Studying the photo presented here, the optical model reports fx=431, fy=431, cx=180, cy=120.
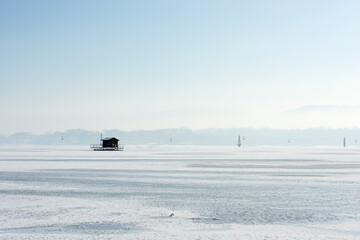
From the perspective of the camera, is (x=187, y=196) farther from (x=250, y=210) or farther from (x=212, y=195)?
(x=250, y=210)

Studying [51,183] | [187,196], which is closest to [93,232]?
[187,196]

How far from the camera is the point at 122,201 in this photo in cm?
1823

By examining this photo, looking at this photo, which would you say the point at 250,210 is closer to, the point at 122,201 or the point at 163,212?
the point at 163,212

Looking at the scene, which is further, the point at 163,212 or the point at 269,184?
the point at 269,184

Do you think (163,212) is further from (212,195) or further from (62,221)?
(212,195)

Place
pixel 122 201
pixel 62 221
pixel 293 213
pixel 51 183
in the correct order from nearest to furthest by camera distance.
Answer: pixel 62 221 < pixel 293 213 < pixel 122 201 < pixel 51 183

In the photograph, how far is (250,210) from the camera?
1608cm

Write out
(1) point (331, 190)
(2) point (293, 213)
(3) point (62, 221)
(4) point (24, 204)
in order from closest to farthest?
1. (3) point (62, 221)
2. (2) point (293, 213)
3. (4) point (24, 204)
4. (1) point (331, 190)

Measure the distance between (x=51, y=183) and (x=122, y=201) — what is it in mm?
8462

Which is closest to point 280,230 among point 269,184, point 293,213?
point 293,213

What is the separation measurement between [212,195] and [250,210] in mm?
4364

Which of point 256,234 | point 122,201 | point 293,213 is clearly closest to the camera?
point 256,234

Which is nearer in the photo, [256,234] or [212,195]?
[256,234]

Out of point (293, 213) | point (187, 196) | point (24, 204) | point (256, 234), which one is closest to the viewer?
point (256, 234)
